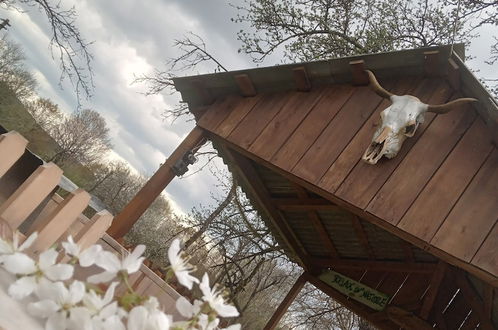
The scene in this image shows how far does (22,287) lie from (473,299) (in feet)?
18.0

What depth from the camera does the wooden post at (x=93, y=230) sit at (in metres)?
2.01

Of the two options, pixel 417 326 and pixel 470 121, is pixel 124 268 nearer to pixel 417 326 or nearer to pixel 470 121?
pixel 470 121

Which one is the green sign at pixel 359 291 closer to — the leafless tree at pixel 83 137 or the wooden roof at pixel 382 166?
the wooden roof at pixel 382 166

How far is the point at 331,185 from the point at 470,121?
1.17 m

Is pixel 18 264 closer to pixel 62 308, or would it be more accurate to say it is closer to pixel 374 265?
pixel 62 308

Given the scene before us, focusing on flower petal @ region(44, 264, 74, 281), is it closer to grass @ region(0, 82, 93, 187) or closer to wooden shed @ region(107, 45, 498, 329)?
wooden shed @ region(107, 45, 498, 329)

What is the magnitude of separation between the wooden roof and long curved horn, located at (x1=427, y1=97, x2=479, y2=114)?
140mm

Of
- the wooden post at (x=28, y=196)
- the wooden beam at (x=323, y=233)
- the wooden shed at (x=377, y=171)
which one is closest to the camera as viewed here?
the wooden post at (x=28, y=196)

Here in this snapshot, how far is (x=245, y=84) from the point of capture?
14.6 feet

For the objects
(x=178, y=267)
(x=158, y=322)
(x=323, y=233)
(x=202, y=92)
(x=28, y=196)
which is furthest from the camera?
(x=323, y=233)

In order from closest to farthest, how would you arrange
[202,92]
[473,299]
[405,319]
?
[202,92], [473,299], [405,319]

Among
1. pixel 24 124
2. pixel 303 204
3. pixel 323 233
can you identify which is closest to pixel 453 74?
pixel 303 204

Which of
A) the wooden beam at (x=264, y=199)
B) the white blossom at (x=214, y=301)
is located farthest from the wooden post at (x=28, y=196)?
the wooden beam at (x=264, y=199)

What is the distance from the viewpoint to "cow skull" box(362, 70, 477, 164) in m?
3.29
